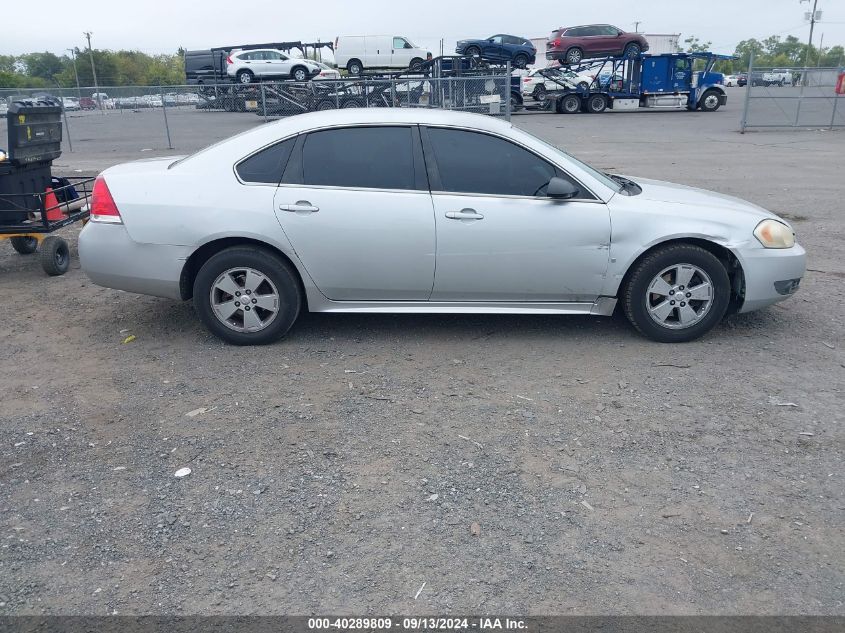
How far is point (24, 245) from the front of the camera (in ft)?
27.2

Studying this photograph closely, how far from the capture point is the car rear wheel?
35.5m

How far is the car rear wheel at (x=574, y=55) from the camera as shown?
35469 millimetres

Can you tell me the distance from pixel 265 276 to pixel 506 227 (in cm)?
173

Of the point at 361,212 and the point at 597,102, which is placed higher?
the point at 361,212

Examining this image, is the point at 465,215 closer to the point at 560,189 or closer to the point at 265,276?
the point at 560,189

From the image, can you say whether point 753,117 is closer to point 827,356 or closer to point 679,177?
point 679,177

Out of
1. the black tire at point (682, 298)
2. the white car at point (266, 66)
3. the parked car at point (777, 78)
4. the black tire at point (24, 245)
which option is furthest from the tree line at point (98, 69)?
the black tire at point (682, 298)

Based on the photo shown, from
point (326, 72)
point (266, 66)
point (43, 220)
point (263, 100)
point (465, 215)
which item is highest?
point (266, 66)

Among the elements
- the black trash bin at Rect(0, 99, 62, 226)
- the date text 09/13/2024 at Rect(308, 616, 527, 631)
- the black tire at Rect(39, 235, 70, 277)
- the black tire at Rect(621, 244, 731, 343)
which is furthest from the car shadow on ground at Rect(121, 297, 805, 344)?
the date text 09/13/2024 at Rect(308, 616, 527, 631)

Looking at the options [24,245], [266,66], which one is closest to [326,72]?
[266,66]

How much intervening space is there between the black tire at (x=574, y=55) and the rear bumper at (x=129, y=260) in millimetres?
33640

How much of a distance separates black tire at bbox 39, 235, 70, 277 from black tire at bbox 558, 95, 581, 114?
30.1 m

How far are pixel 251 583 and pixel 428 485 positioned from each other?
992 mm

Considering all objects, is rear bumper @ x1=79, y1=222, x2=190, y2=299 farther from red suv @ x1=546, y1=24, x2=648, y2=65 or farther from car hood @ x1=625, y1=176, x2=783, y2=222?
red suv @ x1=546, y1=24, x2=648, y2=65
